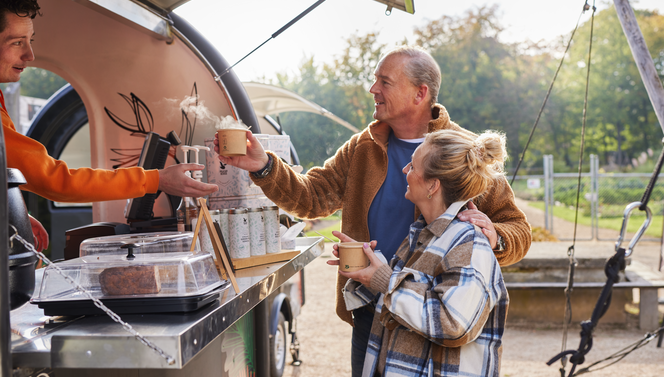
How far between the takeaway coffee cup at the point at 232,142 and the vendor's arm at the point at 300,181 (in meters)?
0.19

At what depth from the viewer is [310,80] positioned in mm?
19062

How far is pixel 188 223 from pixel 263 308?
0.87 metres

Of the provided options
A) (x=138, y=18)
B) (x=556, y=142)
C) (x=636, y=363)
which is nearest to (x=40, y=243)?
(x=138, y=18)

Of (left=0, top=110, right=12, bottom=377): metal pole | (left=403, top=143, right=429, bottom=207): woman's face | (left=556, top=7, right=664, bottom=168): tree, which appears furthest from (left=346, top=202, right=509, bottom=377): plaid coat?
(left=556, top=7, right=664, bottom=168): tree

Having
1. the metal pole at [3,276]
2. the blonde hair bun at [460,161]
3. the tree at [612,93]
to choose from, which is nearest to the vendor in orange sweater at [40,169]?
the metal pole at [3,276]

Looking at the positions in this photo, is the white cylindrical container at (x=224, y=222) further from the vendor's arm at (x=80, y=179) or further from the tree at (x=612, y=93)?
the tree at (x=612, y=93)

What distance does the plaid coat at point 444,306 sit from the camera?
1.63m

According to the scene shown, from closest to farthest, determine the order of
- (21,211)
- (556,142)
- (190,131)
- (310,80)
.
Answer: (21,211), (190,131), (310,80), (556,142)

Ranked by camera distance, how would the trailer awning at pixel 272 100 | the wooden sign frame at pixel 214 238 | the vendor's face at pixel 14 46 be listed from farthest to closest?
the trailer awning at pixel 272 100
the wooden sign frame at pixel 214 238
the vendor's face at pixel 14 46

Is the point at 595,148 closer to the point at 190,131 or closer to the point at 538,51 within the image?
the point at 538,51

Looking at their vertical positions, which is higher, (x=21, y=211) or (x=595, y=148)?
(x=595, y=148)

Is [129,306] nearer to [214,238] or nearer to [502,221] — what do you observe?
[214,238]

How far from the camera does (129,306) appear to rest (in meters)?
1.48

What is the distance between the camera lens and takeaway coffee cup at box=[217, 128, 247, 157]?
2.06 metres
